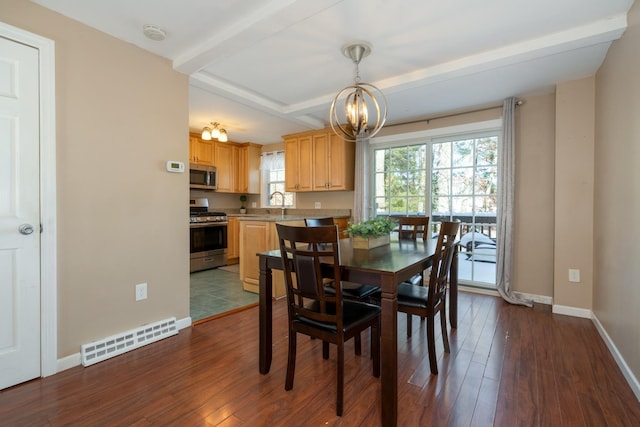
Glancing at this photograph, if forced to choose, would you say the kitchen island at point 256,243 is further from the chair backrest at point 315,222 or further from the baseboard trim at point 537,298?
the baseboard trim at point 537,298

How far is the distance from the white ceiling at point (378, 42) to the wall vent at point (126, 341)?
2174mm

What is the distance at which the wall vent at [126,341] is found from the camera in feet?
6.82

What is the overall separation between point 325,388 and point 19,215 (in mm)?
2117

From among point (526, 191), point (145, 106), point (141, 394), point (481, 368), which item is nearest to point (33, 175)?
point (145, 106)

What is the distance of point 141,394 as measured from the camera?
1734mm

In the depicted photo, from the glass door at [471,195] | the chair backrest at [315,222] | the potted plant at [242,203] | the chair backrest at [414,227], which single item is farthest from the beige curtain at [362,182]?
the potted plant at [242,203]

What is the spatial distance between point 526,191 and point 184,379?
3774 millimetres

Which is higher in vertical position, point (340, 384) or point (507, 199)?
point (507, 199)

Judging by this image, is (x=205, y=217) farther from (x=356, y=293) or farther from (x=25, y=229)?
(x=356, y=293)

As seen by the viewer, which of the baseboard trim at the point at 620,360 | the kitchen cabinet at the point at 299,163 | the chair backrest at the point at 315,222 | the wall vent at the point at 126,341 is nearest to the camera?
the baseboard trim at the point at 620,360

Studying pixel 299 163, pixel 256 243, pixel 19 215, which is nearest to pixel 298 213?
pixel 299 163

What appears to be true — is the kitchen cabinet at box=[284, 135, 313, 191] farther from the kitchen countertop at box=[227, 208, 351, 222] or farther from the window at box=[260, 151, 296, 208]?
the window at box=[260, 151, 296, 208]

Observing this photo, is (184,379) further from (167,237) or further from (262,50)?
(262,50)

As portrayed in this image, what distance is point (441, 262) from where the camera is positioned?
201 centimetres
